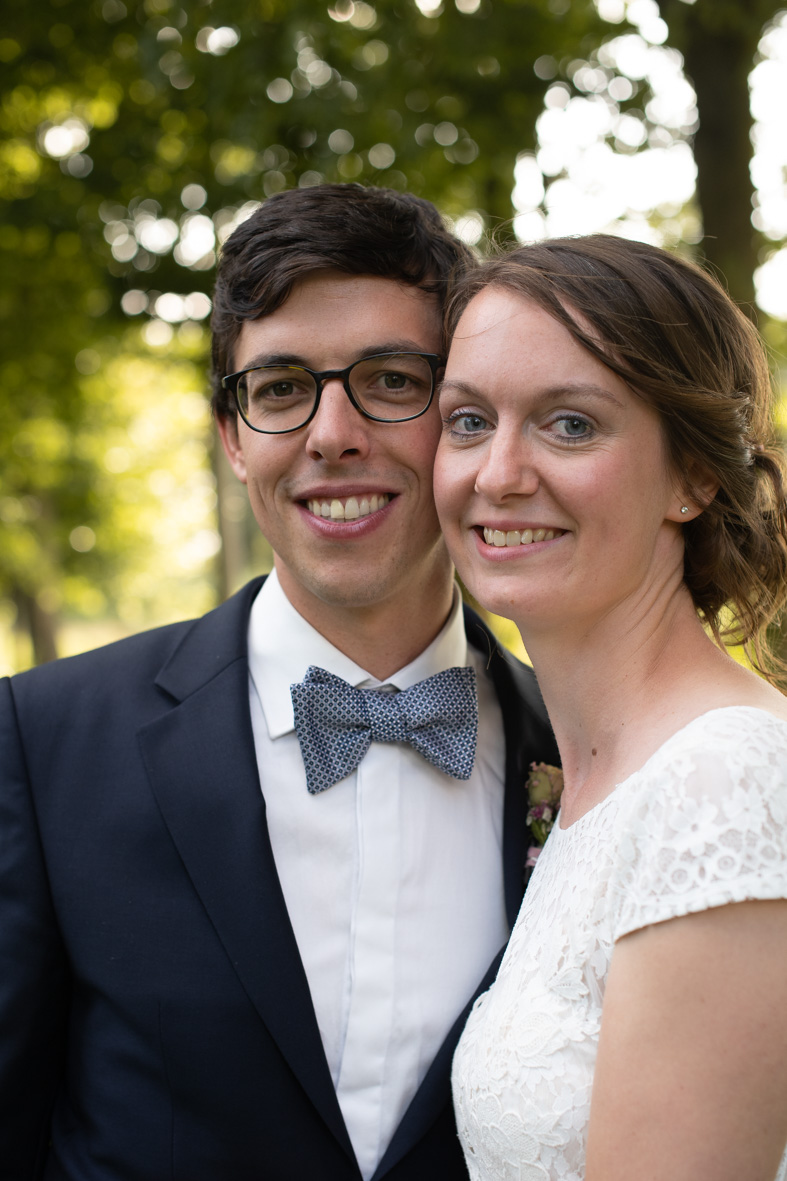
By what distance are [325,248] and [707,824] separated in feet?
5.29

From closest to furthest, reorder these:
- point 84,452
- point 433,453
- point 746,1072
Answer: point 746,1072
point 433,453
point 84,452

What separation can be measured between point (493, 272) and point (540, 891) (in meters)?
1.30

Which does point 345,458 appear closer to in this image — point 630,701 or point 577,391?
point 577,391

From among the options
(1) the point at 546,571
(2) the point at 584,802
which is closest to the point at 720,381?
(1) the point at 546,571

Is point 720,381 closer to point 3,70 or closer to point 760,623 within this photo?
point 760,623

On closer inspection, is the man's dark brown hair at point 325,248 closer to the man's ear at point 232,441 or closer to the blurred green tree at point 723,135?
the man's ear at point 232,441

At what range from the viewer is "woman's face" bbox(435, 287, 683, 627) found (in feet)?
6.29

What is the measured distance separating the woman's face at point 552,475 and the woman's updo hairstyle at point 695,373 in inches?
1.6

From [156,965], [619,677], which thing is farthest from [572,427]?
[156,965]

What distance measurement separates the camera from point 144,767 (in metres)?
2.27

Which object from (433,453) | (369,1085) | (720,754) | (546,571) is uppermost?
(433,453)

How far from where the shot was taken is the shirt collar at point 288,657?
8.21ft

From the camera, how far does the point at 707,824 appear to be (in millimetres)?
1568

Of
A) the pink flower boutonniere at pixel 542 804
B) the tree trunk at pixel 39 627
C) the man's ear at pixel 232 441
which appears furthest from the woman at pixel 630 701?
the tree trunk at pixel 39 627
